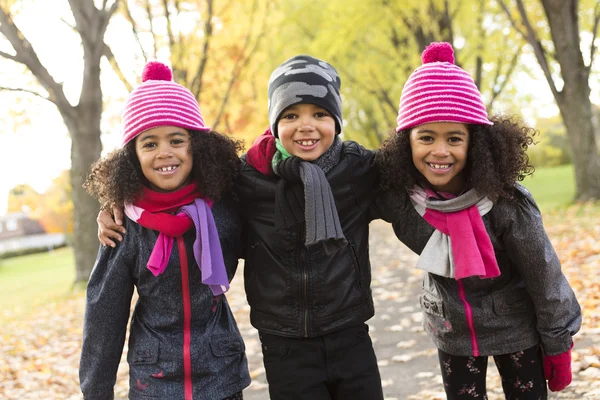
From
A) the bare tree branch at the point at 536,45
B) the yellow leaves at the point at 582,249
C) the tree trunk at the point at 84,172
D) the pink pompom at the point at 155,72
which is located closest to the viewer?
the pink pompom at the point at 155,72

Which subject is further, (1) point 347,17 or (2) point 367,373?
Result: (1) point 347,17

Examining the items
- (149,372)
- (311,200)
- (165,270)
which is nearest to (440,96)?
(311,200)

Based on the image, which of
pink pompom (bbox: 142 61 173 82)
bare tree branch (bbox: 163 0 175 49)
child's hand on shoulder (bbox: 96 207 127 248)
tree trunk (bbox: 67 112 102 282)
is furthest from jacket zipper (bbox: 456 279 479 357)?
bare tree branch (bbox: 163 0 175 49)

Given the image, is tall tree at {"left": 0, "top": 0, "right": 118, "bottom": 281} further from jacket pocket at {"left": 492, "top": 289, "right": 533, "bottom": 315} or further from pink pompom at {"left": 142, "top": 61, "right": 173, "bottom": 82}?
jacket pocket at {"left": 492, "top": 289, "right": 533, "bottom": 315}

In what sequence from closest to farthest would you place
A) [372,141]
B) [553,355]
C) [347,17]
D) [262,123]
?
1. [553,355]
2. [347,17]
3. [262,123]
4. [372,141]

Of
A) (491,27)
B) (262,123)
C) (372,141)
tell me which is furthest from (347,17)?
(372,141)

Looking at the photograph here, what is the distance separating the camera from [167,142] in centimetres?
251

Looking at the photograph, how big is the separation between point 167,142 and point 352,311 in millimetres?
1147

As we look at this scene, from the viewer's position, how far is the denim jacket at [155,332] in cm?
233

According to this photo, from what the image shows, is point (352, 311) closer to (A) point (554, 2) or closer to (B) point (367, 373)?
(B) point (367, 373)

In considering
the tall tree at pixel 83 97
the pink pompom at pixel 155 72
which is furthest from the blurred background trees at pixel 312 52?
the pink pompom at pixel 155 72

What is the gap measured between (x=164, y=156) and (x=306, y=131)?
0.65 m

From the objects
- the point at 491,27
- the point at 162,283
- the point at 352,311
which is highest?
the point at 491,27

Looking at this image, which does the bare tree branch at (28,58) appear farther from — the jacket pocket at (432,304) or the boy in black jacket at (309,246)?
the jacket pocket at (432,304)
